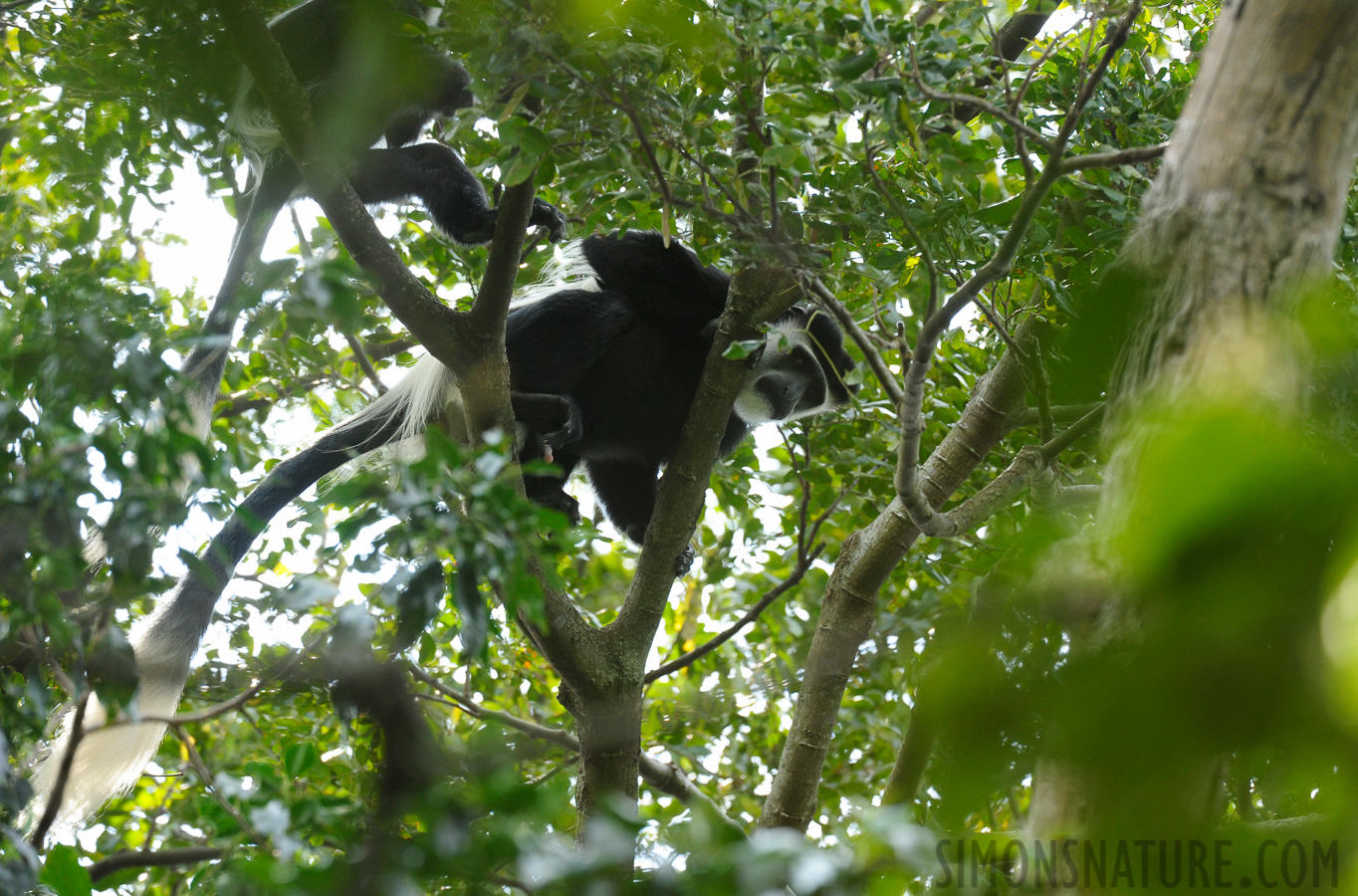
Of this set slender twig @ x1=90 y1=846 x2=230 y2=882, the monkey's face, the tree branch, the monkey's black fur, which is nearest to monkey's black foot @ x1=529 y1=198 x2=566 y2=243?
the monkey's black fur

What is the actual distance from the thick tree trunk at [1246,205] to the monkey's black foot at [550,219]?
184 cm

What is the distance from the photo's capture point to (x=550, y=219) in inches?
91.4

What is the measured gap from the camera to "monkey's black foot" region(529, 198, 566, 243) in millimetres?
2297

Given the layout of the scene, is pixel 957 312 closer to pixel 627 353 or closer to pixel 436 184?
pixel 627 353

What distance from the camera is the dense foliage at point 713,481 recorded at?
36 centimetres

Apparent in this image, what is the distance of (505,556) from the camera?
79 centimetres

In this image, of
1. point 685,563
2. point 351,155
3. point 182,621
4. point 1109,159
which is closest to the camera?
point 1109,159

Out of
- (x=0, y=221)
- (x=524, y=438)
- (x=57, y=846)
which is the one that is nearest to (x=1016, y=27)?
(x=524, y=438)

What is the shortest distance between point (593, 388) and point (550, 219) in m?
0.52

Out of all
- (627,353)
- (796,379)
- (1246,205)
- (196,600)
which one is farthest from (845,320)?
(796,379)

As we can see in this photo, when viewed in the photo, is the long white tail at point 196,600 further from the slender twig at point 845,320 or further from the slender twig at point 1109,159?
the slender twig at point 1109,159

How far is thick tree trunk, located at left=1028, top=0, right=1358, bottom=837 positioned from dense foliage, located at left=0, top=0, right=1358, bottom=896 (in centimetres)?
5

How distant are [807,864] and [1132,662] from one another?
9.5 inches

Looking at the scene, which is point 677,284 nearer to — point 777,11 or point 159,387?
point 777,11
